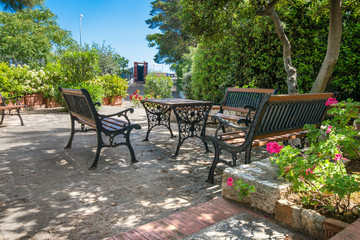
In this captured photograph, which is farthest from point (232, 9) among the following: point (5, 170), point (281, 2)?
point (5, 170)

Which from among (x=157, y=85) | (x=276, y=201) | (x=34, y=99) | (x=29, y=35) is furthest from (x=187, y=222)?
(x=29, y=35)

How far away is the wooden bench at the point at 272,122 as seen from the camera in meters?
3.03

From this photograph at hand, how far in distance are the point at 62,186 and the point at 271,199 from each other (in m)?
2.49

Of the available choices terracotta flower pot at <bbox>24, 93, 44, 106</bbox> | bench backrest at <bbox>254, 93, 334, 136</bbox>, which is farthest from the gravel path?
terracotta flower pot at <bbox>24, 93, 44, 106</bbox>

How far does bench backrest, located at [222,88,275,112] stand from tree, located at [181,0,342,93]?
71 centimetres

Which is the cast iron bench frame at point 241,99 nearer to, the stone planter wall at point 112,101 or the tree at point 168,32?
the stone planter wall at point 112,101

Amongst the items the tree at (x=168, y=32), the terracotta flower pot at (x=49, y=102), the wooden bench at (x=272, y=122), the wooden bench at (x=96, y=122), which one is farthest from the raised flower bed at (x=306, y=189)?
the tree at (x=168, y=32)

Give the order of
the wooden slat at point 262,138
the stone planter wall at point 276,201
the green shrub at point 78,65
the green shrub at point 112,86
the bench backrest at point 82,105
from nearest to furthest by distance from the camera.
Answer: the stone planter wall at point 276,201
the wooden slat at point 262,138
the bench backrest at point 82,105
the green shrub at point 78,65
the green shrub at point 112,86

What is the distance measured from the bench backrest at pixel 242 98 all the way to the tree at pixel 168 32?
79.1ft

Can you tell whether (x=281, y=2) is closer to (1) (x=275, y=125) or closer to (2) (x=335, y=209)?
(1) (x=275, y=125)

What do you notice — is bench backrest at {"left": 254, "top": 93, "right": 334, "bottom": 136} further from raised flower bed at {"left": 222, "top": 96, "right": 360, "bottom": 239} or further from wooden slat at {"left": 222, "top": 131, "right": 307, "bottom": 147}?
raised flower bed at {"left": 222, "top": 96, "right": 360, "bottom": 239}

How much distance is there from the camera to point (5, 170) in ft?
12.5

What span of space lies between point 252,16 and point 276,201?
4886 mm

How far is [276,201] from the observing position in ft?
7.13
